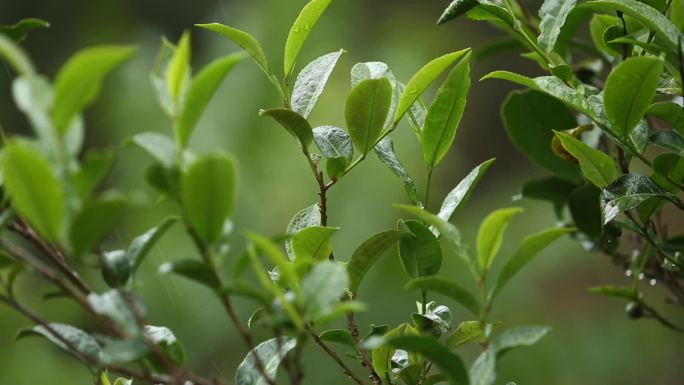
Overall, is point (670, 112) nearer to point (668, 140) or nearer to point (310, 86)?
point (668, 140)

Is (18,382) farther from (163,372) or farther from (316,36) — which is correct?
(163,372)

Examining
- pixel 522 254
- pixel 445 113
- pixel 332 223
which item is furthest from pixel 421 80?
pixel 332 223

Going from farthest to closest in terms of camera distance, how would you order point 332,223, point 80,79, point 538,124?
1. point 332,223
2. point 538,124
3. point 80,79

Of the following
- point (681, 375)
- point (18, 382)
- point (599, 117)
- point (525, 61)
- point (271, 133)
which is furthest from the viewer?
point (525, 61)

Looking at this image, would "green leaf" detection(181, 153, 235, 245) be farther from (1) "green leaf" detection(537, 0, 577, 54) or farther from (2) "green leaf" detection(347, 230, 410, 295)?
(1) "green leaf" detection(537, 0, 577, 54)

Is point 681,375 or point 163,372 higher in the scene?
point 163,372

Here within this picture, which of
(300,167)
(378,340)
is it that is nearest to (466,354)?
(300,167)

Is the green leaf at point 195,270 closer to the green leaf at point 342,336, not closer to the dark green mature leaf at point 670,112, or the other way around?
the green leaf at point 342,336
